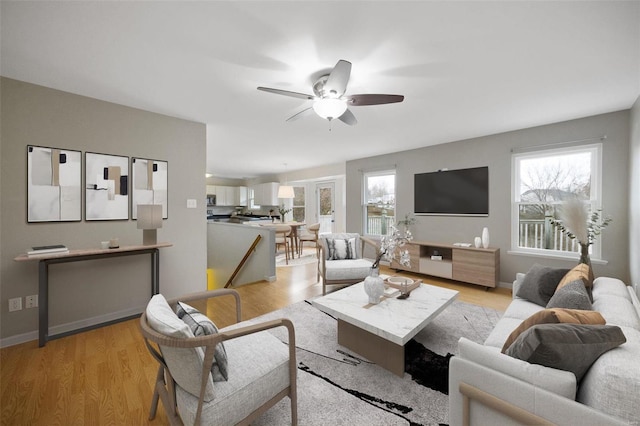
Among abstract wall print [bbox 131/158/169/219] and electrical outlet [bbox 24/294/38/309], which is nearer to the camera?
electrical outlet [bbox 24/294/38/309]

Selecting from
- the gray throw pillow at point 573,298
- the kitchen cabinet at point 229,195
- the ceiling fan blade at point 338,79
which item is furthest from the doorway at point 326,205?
Result: the gray throw pillow at point 573,298

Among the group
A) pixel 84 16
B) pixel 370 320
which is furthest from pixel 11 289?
pixel 370 320

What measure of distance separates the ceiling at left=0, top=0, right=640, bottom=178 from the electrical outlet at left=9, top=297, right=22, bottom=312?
6.79 feet

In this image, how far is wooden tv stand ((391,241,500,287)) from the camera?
12.5 feet

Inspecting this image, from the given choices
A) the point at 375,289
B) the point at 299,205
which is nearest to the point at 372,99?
the point at 375,289

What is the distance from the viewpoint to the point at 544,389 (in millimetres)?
972

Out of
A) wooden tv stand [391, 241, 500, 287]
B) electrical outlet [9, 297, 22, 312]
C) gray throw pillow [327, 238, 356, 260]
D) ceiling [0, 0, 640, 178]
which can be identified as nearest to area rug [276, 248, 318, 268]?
gray throw pillow [327, 238, 356, 260]

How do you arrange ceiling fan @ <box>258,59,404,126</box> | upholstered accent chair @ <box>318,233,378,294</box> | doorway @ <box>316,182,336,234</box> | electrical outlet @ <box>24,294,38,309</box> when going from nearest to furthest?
ceiling fan @ <box>258,59,404,126</box> → electrical outlet @ <box>24,294,38,309</box> → upholstered accent chair @ <box>318,233,378,294</box> → doorway @ <box>316,182,336,234</box>

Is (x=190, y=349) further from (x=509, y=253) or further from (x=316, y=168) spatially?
(x=316, y=168)

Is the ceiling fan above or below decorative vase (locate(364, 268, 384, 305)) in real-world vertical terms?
above

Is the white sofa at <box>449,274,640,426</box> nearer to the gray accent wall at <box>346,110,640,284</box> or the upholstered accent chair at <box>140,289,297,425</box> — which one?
the upholstered accent chair at <box>140,289,297,425</box>

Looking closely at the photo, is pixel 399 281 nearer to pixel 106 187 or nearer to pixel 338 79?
pixel 338 79

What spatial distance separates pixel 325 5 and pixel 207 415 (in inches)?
86.9

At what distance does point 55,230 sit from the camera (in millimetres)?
2523
